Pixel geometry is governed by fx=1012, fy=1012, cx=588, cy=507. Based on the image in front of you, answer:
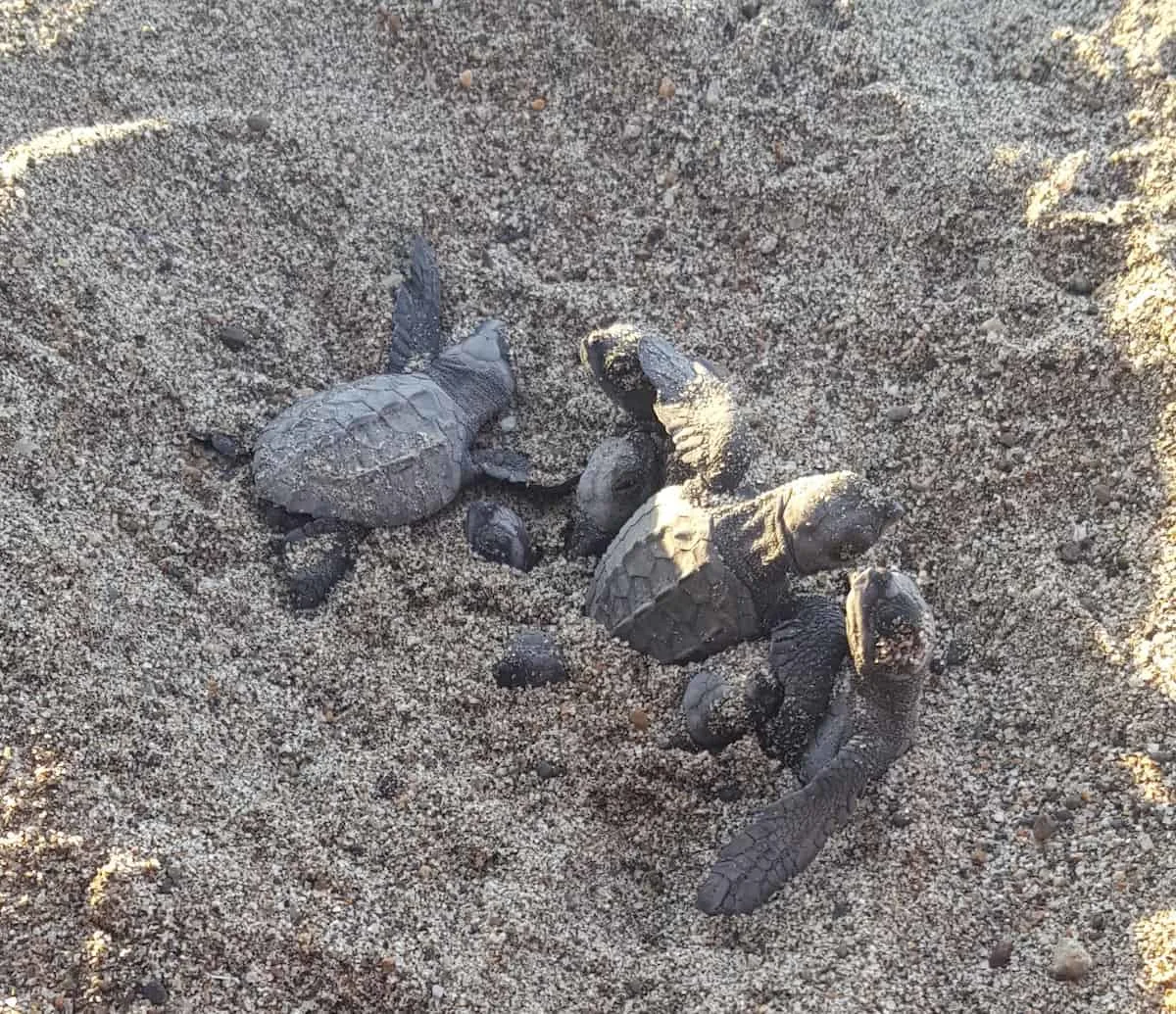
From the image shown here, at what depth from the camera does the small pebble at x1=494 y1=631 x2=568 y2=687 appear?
219 centimetres

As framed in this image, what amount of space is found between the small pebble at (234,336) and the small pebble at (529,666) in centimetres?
119

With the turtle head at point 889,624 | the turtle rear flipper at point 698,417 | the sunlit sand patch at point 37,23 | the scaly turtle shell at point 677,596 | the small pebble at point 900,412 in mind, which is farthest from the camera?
the sunlit sand patch at point 37,23

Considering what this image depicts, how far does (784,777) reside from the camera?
2074mm

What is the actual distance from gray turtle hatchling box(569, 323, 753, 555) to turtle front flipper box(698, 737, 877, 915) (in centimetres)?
68

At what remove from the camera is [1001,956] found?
1.72 meters

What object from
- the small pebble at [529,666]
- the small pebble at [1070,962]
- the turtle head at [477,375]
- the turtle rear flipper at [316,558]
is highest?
the small pebble at [1070,962]

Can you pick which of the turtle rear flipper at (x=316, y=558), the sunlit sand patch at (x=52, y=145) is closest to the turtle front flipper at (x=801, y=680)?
the turtle rear flipper at (x=316, y=558)

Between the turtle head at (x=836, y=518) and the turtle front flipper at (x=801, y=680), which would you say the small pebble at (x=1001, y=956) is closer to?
the turtle front flipper at (x=801, y=680)

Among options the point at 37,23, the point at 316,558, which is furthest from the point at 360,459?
the point at 37,23

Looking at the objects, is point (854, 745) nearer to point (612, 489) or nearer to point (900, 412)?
point (612, 489)

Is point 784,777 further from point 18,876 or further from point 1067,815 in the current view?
point 18,876

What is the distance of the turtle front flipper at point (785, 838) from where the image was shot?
6.07 feet

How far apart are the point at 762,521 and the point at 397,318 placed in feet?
4.20

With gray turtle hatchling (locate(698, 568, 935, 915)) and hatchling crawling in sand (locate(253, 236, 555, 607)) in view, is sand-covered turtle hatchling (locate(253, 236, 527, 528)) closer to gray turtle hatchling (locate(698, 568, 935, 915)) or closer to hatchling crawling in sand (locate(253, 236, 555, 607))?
hatchling crawling in sand (locate(253, 236, 555, 607))
